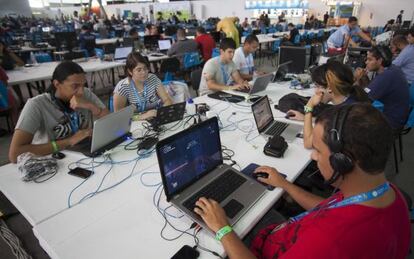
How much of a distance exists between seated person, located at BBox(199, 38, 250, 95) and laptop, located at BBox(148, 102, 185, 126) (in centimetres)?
102

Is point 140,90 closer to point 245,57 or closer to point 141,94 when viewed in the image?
point 141,94

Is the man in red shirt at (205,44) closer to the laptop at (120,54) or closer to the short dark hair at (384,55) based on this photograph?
the laptop at (120,54)

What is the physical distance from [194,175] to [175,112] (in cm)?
107

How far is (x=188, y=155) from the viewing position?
126cm

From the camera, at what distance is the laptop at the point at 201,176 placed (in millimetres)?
1146

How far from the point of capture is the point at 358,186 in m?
0.81

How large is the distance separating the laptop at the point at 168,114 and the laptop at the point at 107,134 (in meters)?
0.31

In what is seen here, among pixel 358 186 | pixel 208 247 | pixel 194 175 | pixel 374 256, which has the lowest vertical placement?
pixel 208 247

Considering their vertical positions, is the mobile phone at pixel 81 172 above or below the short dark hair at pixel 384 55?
below

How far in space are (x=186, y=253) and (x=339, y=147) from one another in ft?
2.19

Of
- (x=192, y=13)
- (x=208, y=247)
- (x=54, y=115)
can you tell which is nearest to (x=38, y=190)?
(x=54, y=115)

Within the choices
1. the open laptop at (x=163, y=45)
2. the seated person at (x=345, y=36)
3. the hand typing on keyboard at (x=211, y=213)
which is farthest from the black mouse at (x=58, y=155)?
the seated person at (x=345, y=36)

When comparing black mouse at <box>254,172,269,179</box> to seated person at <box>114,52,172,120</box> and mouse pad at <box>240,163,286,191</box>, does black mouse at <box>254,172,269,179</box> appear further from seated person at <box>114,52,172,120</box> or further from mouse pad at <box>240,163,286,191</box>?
seated person at <box>114,52,172,120</box>

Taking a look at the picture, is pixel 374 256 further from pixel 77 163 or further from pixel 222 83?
pixel 222 83
